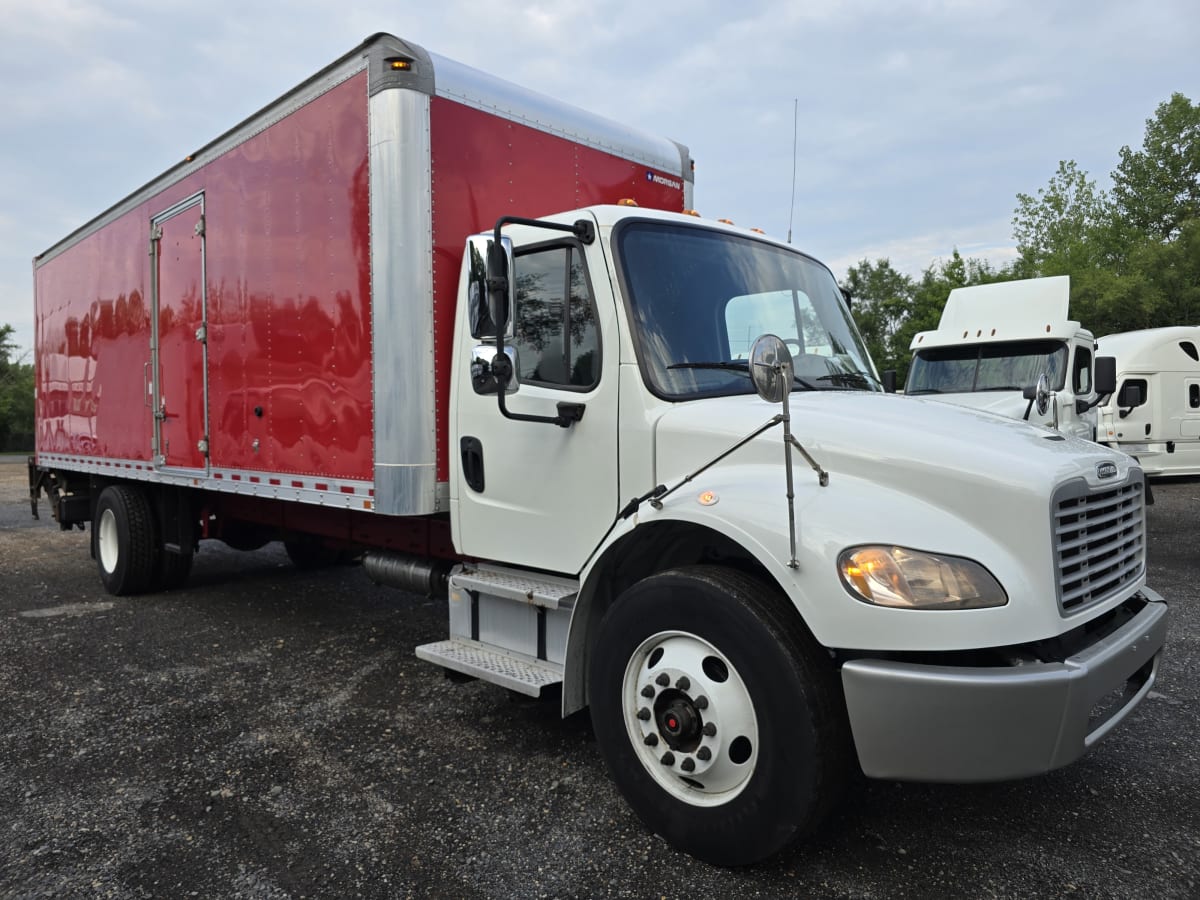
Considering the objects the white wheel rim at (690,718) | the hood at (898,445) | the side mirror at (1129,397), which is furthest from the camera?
the side mirror at (1129,397)

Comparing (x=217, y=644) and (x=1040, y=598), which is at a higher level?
(x=1040, y=598)

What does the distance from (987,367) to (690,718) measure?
857cm

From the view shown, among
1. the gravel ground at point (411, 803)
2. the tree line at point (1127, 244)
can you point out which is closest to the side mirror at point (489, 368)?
the gravel ground at point (411, 803)

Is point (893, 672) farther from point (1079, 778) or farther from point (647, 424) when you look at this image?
point (1079, 778)

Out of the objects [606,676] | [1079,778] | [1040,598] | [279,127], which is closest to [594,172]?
[279,127]

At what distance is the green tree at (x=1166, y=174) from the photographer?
121ft

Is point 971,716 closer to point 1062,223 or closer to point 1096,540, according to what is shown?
point 1096,540


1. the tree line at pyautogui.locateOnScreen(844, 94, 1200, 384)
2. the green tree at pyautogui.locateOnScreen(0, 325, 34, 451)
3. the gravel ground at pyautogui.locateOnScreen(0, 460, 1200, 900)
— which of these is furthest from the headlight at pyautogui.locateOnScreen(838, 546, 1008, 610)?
the green tree at pyautogui.locateOnScreen(0, 325, 34, 451)

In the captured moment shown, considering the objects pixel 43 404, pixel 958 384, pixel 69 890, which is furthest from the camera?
pixel 958 384

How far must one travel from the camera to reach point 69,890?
2854mm

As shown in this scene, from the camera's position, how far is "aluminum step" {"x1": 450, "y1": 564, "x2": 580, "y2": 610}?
3.62 metres

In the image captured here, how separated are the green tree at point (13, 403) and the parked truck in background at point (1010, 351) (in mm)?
55327

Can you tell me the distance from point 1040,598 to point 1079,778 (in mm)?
1618

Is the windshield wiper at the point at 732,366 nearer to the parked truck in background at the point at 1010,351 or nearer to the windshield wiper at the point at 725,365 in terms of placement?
the windshield wiper at the point at 725,365
